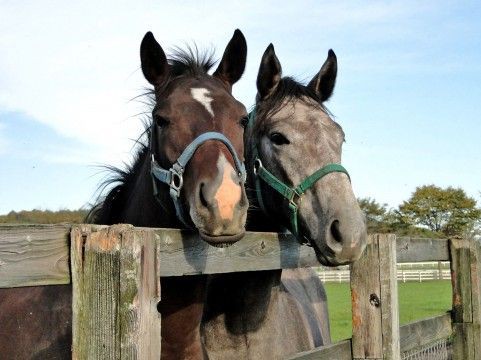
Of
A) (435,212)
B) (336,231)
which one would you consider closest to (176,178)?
(336,231)

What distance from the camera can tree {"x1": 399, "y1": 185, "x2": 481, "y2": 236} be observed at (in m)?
58.4

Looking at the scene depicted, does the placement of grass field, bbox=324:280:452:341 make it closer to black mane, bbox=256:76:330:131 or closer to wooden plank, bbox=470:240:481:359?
wooden plank, bbox=470:240:481:359

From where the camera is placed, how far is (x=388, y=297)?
4.13m

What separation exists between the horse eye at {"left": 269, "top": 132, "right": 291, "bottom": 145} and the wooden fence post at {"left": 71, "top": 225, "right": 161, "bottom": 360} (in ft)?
8.13

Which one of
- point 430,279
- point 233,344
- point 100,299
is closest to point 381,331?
point 233,344

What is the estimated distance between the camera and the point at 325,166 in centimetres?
411

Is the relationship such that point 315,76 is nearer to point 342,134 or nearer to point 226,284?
point 342,134

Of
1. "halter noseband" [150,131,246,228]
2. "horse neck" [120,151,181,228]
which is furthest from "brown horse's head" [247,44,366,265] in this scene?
"horse neck" [120,151,181,228]

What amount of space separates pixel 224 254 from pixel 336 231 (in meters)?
1.05

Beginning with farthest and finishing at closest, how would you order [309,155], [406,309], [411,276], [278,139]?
[411,276] < [406,309] < [278,139] < [309,155]

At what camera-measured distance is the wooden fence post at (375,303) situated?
401cm

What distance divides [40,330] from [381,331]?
2.03 meters

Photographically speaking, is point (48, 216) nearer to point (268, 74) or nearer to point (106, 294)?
point (268, 74)

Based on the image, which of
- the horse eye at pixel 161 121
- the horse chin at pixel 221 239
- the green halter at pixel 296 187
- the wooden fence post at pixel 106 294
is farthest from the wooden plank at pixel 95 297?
the green halter at pixel 296 187
